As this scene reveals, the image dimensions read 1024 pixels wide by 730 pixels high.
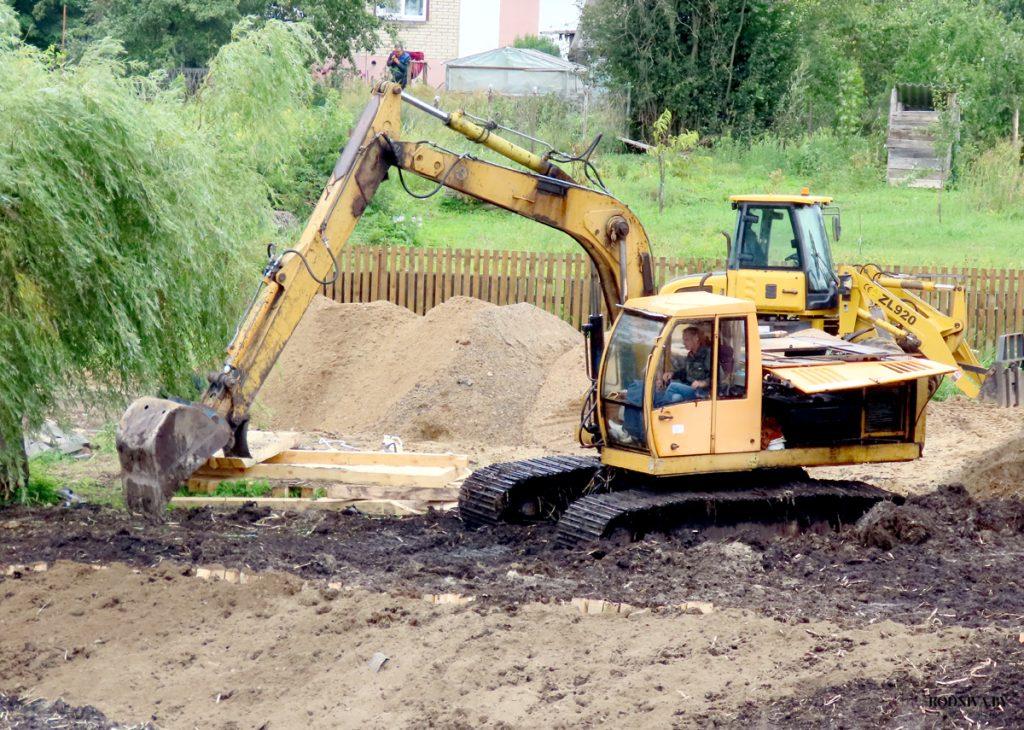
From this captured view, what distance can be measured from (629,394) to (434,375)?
6.19 m

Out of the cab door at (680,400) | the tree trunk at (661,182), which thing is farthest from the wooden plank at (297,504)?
the tree trunk at (661,182)

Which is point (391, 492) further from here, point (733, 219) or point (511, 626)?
point (733, 219)

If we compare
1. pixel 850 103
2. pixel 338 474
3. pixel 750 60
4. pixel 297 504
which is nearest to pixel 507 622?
pixel 297 504

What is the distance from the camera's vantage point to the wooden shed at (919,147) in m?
30.3

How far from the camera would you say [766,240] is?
14750mm

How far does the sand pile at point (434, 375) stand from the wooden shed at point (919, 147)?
15614 mm

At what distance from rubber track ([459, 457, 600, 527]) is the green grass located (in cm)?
1207

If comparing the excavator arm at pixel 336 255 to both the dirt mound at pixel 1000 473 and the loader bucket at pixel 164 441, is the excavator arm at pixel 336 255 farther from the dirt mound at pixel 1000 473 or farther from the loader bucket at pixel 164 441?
the dirt mound at pixel 1000 473

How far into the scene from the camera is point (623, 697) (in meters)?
7.16

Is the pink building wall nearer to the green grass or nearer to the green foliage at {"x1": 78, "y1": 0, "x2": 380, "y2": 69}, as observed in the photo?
the green foliage at {"x1": 78, "y1": 0, "x2": 380, "y2": 69}

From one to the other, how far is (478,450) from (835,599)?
6715 millimetres

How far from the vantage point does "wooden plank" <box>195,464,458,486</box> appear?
1223cm

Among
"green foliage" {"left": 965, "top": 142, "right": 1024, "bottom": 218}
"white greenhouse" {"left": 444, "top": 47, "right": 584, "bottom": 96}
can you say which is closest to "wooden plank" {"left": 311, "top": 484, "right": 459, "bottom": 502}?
"green foliage" {"left": 965, "top": 142, "right": 1024, "bottom": 218}

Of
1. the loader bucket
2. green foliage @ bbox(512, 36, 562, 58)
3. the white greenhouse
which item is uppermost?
green foliage @ bbox(512, 36, 562, 58)
